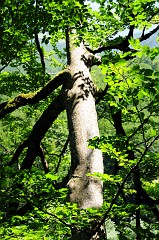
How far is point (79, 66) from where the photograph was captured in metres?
4.63

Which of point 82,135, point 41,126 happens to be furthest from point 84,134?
point 41,126

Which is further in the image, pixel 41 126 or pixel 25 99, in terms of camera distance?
pixel 25 99

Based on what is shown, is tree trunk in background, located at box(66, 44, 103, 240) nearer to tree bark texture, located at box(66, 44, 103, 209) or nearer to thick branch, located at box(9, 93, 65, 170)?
tree bark texture, located at box(66, 44, 103, 209)

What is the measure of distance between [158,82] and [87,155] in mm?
1816

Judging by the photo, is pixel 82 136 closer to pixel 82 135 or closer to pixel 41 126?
pixel 82 135

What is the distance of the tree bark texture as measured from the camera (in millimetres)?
3234

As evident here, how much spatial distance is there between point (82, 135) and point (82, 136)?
17 mm

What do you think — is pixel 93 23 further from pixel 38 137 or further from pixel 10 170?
pixel 10 170

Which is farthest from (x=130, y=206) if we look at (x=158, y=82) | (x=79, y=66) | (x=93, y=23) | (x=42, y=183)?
(x=93, y=23)

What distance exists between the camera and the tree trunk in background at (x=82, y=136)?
3.22 m

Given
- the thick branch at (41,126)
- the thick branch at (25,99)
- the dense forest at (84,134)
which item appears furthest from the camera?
the thick branch at (25,99)

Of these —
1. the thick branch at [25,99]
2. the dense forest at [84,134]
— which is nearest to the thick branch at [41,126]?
the dense forest at [84,134]

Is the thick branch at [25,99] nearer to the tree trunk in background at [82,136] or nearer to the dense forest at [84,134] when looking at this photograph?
the dense forest at [84,134]

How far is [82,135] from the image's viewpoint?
12.1ft
